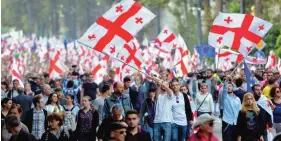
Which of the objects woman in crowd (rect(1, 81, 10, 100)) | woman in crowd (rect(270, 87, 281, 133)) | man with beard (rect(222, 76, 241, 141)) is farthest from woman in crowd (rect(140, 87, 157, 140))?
woman in crowd (rect(1, 81, 10, 100))

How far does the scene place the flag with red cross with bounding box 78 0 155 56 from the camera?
55.3ft

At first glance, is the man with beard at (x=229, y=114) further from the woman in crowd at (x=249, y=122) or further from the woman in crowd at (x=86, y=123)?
the woman in crowd at (x=86, y=123)

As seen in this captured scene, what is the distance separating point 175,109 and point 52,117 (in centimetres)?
388

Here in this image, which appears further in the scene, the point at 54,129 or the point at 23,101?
the point at 23,101

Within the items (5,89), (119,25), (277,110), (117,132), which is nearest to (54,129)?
(117,132)

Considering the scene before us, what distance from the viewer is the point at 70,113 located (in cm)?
1515

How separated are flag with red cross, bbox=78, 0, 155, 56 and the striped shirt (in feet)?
6.26

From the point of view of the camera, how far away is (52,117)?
41.4ft

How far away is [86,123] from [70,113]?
0.25 meters

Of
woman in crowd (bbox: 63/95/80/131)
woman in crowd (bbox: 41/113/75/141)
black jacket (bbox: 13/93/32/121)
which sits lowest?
woman in crowd (bbox: 41/113/75/141)

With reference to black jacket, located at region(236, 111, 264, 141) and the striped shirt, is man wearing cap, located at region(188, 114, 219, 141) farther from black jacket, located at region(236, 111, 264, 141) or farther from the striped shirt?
the striped shirt

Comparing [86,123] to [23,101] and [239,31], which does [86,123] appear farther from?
[239,31]

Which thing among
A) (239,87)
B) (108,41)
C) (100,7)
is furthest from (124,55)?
(100,7)

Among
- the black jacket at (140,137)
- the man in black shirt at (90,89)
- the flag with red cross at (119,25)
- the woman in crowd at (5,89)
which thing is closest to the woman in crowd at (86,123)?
the flag with red cross at (119,25)
